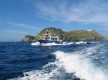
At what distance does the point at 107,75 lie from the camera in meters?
17.3

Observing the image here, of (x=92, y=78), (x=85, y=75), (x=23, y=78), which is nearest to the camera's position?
(x=92, y=78)

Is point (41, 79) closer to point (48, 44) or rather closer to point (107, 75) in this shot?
point (107, 75)

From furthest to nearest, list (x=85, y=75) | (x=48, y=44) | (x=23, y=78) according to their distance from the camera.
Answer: (x=48, y=44) → (x=23, y=78) → (x=85, y=75)

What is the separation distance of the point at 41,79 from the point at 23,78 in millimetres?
1943

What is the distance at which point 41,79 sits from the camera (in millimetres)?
18984

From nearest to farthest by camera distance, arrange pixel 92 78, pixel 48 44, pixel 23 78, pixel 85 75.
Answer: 1. pixel 92 78
2. pixel 85 75
3. pixel 23 78
4. pixel 48 44

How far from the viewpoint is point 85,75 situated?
18.0 meters

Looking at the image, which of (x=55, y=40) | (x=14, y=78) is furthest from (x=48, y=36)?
(x=14, y=78)

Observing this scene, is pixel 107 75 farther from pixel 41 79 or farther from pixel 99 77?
pixel 41 79

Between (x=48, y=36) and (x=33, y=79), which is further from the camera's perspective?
(x=48, y=36)

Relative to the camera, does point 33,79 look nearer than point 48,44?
Yes

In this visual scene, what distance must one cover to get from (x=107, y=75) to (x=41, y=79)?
219 inches

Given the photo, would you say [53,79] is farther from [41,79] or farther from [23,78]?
[23,78]

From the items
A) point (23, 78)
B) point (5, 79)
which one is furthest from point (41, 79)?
point (5, 79)
